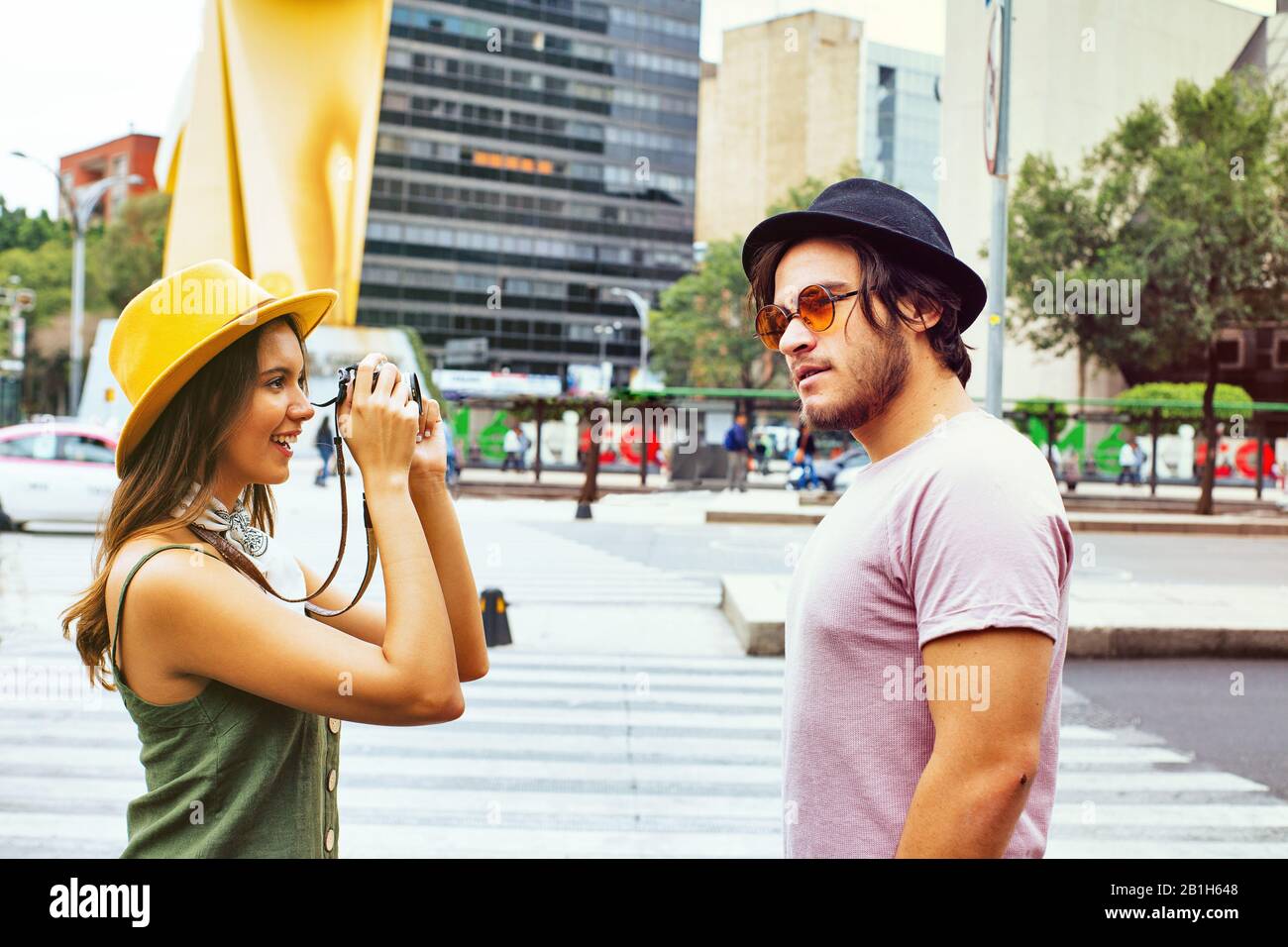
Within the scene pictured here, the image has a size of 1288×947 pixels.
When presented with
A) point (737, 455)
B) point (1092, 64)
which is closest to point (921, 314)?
point (737, 455)

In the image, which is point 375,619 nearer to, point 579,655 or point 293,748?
point 293,748

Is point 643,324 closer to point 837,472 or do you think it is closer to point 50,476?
point 837,472

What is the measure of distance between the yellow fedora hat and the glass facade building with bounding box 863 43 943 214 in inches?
4166

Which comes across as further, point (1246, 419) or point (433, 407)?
point (1246, 419)

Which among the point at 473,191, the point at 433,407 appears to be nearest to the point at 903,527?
the point at 433,407

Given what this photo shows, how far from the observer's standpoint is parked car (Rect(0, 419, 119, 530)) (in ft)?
53.5

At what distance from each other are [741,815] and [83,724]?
149 inches

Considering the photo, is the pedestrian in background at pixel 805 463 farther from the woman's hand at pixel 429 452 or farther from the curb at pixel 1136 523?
the woman's hand at pixel 429 452

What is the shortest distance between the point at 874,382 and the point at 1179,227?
30826 millimetres

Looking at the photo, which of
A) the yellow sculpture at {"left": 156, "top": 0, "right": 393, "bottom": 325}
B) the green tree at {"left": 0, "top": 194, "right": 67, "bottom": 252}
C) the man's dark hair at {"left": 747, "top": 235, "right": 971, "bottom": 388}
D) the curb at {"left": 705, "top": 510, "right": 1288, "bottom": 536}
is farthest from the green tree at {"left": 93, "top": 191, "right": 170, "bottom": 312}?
the man's dark hair at {"left": 747, "top": 235, "right": 971, "bottom": 388}

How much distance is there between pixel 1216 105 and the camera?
28.8 meters

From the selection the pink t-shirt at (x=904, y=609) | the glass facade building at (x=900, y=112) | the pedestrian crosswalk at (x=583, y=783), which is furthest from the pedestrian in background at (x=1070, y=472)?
the glass facade building at (x=900, y=112)

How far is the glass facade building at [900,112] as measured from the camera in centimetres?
10356

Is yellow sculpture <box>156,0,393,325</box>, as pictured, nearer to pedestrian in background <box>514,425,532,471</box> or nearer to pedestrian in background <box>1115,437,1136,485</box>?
pedestrian in background <box>514,425,532,471</box>
